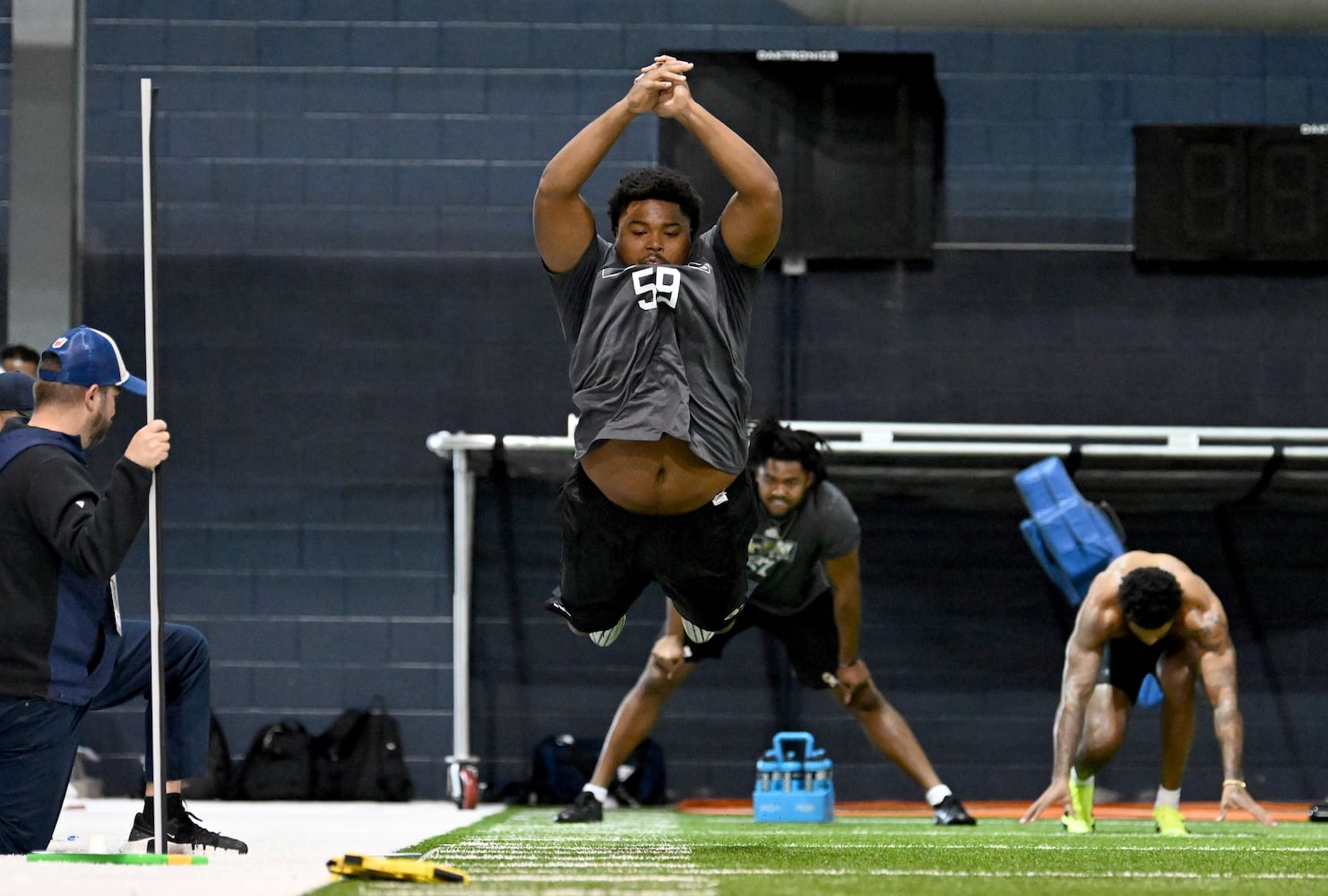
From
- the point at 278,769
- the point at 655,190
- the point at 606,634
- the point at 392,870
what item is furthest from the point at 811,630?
the point at 392,870

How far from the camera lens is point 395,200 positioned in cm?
899

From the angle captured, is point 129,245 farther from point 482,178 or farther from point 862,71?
point 862,71

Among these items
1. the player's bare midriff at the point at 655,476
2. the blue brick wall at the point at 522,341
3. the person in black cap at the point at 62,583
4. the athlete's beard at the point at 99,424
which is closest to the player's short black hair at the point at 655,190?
the player's bare midriff at the point at 655,476

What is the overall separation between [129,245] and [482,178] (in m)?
1.96

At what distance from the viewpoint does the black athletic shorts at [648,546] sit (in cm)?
401

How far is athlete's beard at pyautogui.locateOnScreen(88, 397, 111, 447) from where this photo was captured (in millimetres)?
4094

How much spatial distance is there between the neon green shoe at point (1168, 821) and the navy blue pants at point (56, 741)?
3430mm

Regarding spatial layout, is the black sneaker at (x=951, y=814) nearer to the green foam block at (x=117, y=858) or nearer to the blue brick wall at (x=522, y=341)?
the blue brick wall at (x=522, y=341)

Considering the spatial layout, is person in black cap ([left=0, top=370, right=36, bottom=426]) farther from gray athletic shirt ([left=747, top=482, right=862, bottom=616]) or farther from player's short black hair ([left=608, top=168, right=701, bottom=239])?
gray athletic shirt ([left=747, top=482, right=862, bottom=616])

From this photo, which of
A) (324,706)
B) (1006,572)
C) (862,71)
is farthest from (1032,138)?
(324,706)

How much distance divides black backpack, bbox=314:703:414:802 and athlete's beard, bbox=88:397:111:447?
4.38 m

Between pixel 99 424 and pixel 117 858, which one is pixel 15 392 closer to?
pixel 99 424

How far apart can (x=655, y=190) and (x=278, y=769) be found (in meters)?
5.17

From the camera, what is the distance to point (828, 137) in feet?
27.7
